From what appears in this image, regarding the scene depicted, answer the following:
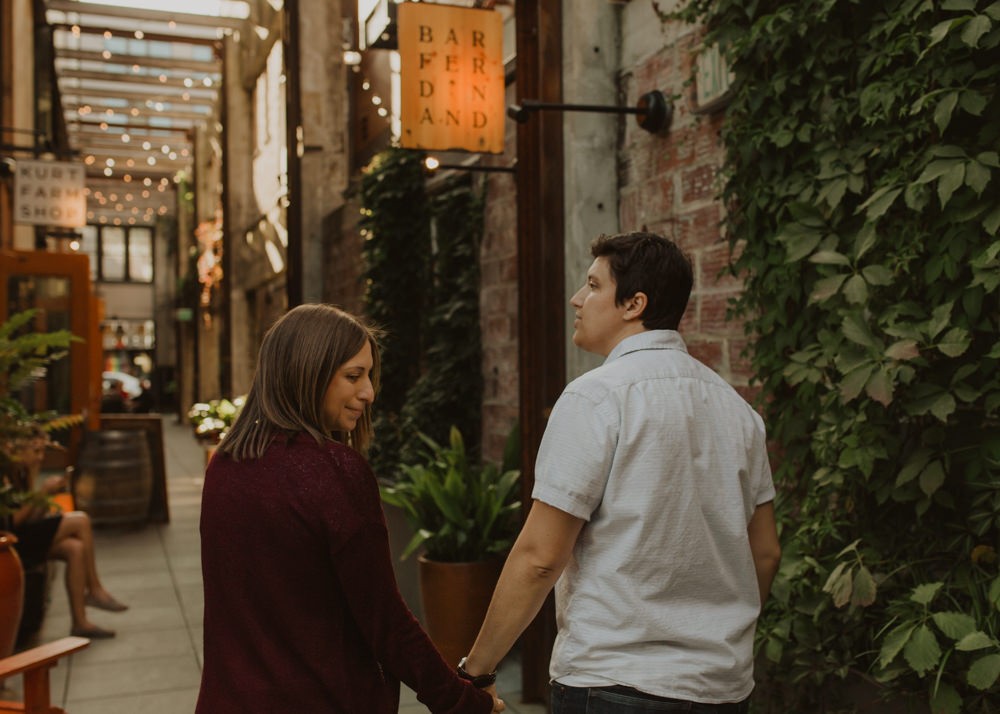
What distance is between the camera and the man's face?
5.88ft

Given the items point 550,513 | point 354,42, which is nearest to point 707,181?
point 550,513

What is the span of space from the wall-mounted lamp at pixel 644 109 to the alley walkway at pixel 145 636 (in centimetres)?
241

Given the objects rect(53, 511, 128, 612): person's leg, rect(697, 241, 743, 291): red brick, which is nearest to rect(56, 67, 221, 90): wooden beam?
rect(53, 511, 128, 612): person's leg

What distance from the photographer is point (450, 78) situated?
503cm

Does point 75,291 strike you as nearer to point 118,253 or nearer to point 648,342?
point 648,342

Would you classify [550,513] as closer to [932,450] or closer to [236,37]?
[932,450]

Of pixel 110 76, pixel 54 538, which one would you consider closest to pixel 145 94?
pixel 110 76

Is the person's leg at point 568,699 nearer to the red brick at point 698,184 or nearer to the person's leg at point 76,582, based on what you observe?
the red brick at point 698,184

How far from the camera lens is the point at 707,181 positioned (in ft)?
11.5

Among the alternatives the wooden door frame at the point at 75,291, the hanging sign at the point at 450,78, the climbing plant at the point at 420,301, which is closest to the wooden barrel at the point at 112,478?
the climbing plant at the point at 420,301

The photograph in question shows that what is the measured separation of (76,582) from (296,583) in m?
4.41

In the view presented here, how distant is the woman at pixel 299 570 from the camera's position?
→ 1682 millimetres

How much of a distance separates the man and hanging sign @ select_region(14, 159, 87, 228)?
477 inches

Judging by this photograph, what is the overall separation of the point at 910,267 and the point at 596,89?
1.97 m
